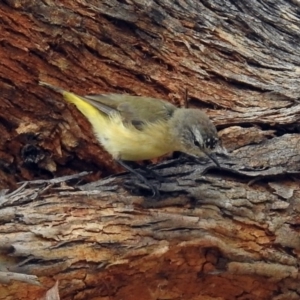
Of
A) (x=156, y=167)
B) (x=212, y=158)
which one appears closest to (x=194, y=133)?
(x=212, y=158)

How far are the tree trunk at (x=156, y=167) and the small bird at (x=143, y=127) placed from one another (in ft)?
0.42

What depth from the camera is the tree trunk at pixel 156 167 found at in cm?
356

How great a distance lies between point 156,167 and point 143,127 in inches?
9.4

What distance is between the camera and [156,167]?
425cm

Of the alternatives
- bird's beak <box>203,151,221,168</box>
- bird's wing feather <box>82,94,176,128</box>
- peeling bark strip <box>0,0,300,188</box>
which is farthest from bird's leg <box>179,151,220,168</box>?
peeling bark strip <box>0,0,300,188</box>

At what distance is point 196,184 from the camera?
393cm

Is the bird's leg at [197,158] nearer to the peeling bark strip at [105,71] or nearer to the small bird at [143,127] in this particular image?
the small bird at [143,127]

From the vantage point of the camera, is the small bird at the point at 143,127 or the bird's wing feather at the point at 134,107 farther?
the bird's wing feather at the point at 134,107

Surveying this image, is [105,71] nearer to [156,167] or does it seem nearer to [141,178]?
[156,167]

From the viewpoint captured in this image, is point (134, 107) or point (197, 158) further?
point (134, 107)

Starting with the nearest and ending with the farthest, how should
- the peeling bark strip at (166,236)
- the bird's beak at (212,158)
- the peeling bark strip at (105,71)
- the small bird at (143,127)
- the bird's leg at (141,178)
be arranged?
the peeling bark strip at (166,236)
the bird's leg at (141,178)
the bird's beak at (212,158)
the small bird at (143,127)
the peeling bark strip at (105,71)

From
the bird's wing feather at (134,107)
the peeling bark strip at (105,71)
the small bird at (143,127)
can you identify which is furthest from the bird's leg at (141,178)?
the peeling bark strip at (105,71)

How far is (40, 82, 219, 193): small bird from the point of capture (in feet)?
13.6

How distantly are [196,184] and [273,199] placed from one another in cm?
40
